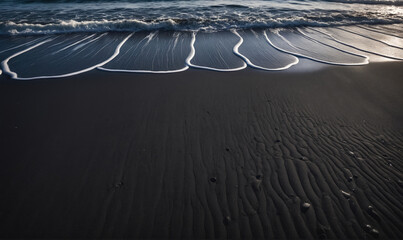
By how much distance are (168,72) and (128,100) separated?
165 cm

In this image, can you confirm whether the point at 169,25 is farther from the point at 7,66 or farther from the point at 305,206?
the point at 305,206

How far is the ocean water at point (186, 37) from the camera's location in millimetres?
6320

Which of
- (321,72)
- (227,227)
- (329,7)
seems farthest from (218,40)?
(329,7)

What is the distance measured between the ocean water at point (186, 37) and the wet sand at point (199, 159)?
50.6 inches

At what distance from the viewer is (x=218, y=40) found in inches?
330

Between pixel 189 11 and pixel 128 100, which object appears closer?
pixel 128 100

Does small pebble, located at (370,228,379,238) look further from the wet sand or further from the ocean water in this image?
the ocean water

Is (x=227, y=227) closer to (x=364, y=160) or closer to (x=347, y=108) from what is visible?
(x=364, y=160)

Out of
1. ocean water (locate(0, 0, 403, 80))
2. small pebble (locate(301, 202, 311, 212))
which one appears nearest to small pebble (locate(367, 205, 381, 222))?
small pebble (locate(301, 202, 311, 212))

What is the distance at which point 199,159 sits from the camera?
3.32 m

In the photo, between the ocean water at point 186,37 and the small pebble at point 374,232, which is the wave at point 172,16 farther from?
the small pebble at point 374,232

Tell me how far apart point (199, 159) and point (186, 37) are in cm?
703

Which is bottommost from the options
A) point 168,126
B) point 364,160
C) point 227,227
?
point 227,227

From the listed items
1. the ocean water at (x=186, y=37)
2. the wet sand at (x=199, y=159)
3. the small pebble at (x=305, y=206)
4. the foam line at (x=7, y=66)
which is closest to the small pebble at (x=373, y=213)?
the wet sand at (x=199, y=159)
